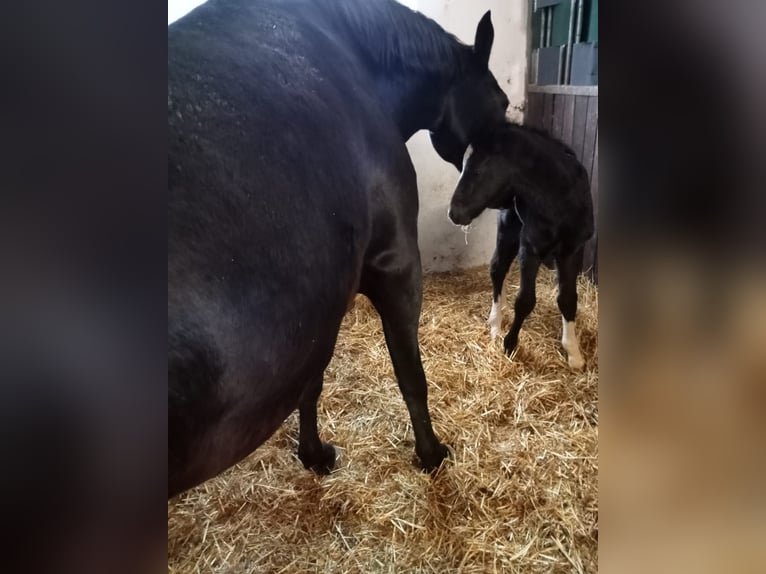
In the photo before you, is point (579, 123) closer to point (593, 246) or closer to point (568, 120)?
point (568, 120)

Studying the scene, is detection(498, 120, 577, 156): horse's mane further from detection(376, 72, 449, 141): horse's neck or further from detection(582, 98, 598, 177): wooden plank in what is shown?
detection(376, 72, 449, 141): horse's neck

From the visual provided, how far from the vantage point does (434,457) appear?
1.08 meters

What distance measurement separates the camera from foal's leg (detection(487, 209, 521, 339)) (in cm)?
132

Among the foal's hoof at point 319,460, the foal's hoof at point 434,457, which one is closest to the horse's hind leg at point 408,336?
the foal's hoof at point 434,457

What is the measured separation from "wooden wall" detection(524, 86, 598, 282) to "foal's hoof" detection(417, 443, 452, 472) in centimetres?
48

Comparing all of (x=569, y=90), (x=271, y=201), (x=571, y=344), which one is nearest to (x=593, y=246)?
(x=571, y=344)

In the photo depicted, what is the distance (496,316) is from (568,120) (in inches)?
19.8

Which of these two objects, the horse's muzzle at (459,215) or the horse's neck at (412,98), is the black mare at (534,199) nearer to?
the horse's muzzle at (459,215)

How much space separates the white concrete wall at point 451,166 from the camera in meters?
1.02

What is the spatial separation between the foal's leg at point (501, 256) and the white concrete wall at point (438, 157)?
0.28ft

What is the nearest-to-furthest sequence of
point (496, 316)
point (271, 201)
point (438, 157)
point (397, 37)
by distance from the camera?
point (271, 201) → point (397, 37) → point (438, 157) → point (496, 316)

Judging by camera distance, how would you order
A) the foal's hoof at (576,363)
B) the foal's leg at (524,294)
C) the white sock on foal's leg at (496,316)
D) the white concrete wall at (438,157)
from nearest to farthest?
the white concrete wall at (438,157)
the foal's hoof at (576,363)
the foal's leg at (524,294)
the white sock on foal's leg at (496,316)

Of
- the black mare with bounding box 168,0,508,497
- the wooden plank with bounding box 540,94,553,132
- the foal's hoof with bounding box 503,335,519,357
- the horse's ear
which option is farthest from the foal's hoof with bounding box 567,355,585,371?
the horse's ear
